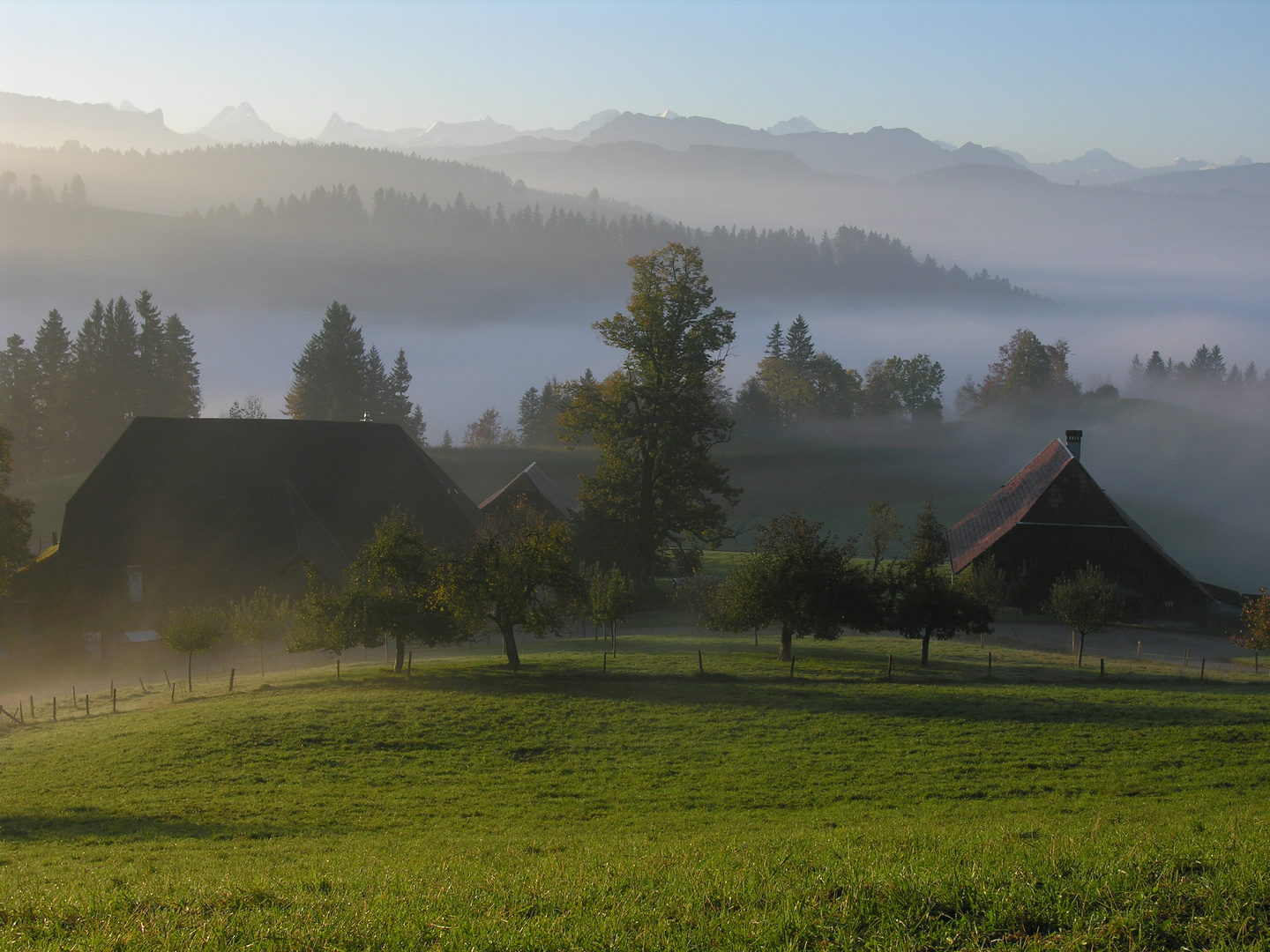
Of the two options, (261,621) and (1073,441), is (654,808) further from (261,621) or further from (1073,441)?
(1073,441)

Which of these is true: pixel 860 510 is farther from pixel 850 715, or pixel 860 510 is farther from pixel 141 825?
pixel 141 825

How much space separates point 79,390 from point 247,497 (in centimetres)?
6341

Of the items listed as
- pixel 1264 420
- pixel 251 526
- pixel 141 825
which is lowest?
pixel 141 825

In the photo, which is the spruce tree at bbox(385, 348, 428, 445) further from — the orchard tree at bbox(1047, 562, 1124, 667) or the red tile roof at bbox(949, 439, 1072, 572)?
the orchard tree at bbox(1047, 562, 1124, 667)

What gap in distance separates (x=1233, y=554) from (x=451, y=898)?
8518 centimetres

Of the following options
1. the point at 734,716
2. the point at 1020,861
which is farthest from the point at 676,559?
the point at 1020,861

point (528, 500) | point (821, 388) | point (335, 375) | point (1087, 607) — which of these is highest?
point (821, 388)

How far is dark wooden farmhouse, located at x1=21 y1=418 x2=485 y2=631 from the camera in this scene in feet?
129

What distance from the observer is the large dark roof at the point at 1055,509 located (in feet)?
146

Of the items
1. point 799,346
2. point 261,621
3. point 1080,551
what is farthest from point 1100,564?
point 799,346

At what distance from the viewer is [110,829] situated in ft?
47.2

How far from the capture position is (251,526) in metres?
40.8

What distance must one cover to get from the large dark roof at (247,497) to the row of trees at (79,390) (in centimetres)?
5478

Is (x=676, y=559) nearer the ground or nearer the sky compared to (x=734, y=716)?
nearer the sky
